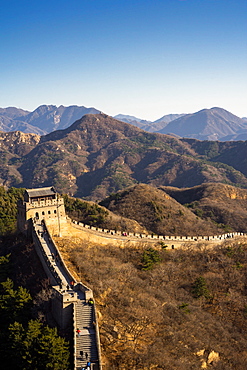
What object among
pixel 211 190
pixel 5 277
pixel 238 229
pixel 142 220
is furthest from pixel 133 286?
pixel 211 190

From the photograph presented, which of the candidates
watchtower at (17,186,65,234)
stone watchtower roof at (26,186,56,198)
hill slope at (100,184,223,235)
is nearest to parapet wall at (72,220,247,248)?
watchtower at (17,186,65,234)

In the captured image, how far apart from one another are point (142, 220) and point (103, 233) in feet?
107

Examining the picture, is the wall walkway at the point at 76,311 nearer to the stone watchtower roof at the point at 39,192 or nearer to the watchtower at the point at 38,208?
the watchtower at the point at 38,208

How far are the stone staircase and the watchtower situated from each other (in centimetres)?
1773

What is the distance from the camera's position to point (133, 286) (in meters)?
37.0

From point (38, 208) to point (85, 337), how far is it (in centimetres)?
2148

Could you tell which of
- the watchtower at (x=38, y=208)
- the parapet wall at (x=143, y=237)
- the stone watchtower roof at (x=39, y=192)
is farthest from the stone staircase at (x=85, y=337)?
the parapet wall at (x=143, y=237)

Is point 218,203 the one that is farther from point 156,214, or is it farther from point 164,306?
point 164,306

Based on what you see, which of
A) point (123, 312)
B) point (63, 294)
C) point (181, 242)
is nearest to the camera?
point (63, 294)

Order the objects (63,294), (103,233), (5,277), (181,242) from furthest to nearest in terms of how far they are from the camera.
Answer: (181,242)
(103,233)
(5,277)
(63,294)

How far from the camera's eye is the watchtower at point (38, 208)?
4466cm

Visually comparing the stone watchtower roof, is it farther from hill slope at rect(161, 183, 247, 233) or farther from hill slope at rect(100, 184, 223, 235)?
hill slope at rect(161, 183, 247, 233)

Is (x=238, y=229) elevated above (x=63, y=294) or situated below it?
below

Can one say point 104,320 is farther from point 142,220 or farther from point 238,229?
point 238,229
